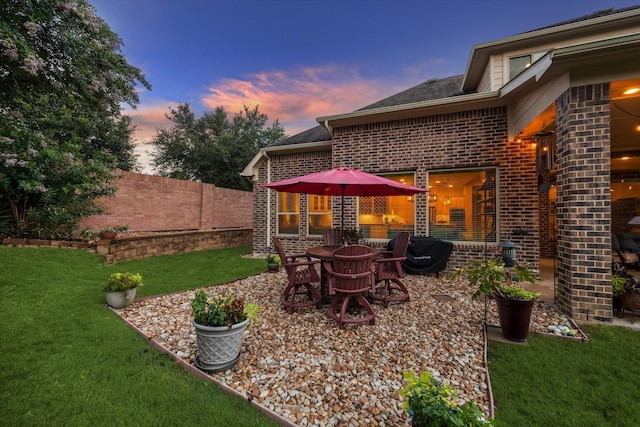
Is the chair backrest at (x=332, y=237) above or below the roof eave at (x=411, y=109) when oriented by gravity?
below

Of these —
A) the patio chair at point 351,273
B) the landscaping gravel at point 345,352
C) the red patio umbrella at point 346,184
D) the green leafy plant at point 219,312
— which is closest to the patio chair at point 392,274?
the landscaping gravel at point 345,352

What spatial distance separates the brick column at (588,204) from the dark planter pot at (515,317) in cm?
122

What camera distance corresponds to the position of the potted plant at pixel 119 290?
3879mm

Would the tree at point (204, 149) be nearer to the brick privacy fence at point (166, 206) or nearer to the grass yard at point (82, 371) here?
the brick privacy fence at point (166, 206)

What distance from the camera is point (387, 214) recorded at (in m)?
6.88

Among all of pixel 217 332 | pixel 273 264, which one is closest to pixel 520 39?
pixel 273 264

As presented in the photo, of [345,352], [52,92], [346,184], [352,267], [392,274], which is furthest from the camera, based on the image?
[52,92]

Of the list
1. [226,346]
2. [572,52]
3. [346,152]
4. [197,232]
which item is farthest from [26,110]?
[572,52]

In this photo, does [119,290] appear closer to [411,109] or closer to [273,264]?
[273,264]

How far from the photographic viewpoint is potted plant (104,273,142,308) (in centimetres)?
388

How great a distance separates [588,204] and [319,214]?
19.2 ft

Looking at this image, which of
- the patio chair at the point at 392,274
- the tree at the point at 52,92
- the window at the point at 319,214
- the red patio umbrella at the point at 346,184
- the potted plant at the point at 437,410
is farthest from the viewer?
the window at the point at 319,214

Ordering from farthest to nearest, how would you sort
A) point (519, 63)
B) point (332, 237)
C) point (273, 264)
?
point (273, 264)
point (519, 63)
point (332, 237)

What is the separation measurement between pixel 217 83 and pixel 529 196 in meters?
12.0
